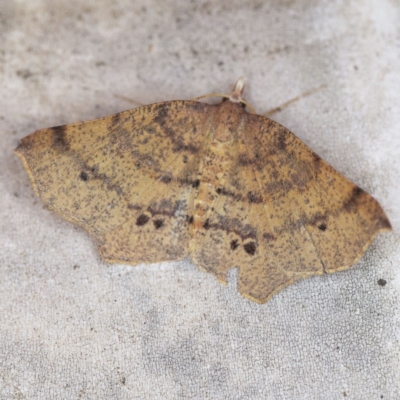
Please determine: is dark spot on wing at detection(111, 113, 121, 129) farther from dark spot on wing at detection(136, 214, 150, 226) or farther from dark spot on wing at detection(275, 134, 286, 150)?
dark spot on wing at detection(275, 134, 286, 150)

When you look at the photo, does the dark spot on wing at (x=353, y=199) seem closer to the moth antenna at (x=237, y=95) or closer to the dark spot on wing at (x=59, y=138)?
the moth antenna at (x=237, y=95)

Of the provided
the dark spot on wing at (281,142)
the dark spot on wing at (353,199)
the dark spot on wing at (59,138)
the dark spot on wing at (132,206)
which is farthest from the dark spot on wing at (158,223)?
the dark spot on wing at (353,199)

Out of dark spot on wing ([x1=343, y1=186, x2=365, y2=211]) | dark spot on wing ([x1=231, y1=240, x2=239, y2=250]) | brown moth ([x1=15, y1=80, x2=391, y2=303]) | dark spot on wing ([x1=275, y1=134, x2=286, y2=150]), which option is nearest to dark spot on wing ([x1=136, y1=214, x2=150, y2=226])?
brown moth ([x1=15, y1=80, x2=391, y2=303])

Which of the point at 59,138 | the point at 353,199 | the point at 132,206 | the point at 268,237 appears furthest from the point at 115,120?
the point at 353,199

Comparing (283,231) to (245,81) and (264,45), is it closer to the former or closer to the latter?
(245,81)

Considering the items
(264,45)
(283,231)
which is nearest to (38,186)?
(283,231)

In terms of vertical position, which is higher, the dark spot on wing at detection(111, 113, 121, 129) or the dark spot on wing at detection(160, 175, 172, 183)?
the dark spot on wing at detection(111, 113, 121, 129)

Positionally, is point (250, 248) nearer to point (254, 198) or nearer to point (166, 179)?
point (254, 198)
